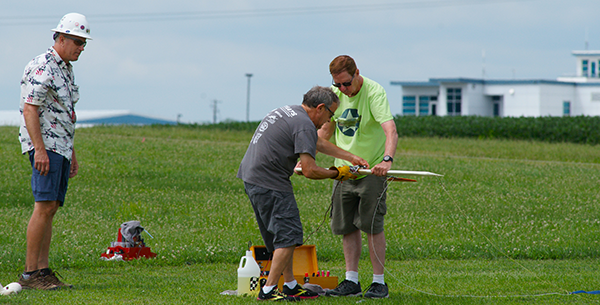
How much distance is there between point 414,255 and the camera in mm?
8508

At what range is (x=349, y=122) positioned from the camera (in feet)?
19.3

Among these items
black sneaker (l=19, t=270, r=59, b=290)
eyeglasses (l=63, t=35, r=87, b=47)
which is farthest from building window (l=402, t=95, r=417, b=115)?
black sneaker (l=19, t=270, r=59, b=290)

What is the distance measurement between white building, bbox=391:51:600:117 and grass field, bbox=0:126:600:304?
34782 millimetres

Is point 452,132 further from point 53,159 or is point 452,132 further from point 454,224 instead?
point 53,159

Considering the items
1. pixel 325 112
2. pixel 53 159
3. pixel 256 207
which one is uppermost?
pixel 325 112

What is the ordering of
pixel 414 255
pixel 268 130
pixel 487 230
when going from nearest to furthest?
pixel 268 130 → pixel 414 255 → pixel 487 230

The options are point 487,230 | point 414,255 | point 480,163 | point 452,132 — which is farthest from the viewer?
point 452,132

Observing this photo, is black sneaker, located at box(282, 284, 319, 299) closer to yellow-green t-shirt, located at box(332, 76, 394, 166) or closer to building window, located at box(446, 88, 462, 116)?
yellow-green t-shirt, located at box(332, 76, 394, 166)

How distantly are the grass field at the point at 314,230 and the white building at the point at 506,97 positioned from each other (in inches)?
1369

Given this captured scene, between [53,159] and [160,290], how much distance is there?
1.51 metres

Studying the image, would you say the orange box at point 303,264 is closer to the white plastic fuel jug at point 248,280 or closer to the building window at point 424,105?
the white plastic fuel jug at point 248,280

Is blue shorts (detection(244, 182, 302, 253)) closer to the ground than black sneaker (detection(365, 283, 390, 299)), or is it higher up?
higher up

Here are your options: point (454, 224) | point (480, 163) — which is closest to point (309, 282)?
point (454, 224)

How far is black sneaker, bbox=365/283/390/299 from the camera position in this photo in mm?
5691
